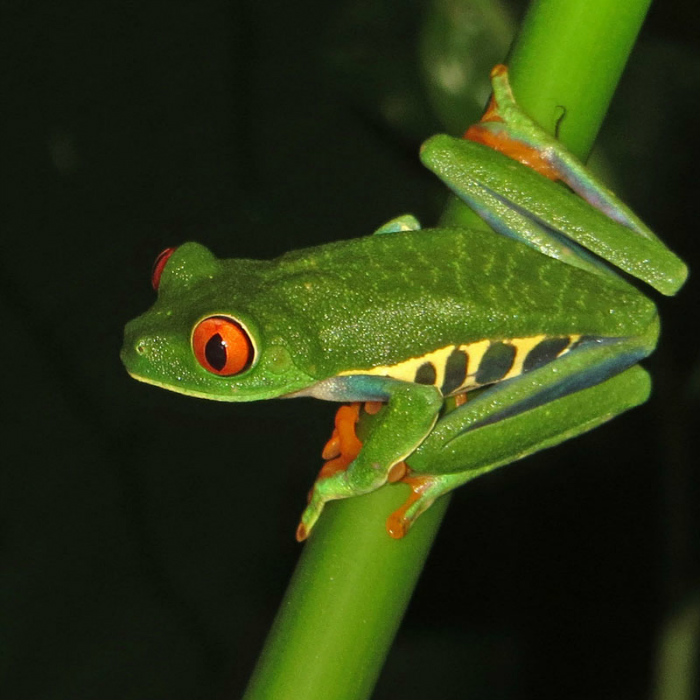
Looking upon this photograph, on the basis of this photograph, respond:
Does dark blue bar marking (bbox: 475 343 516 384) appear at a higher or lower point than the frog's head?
higher

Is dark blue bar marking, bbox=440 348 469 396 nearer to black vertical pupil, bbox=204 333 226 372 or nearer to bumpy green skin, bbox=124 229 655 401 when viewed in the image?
bumpy green skin, bbox=124 229 655 401

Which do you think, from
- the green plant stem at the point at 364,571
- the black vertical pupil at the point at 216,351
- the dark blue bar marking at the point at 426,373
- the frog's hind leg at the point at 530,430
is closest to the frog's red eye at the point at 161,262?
the black vertical pupil at the point at 216,351

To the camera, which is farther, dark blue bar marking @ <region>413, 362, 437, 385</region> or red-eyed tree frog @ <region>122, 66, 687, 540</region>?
dark blue bar marking @ <region>413, 362, 437, 385</region>

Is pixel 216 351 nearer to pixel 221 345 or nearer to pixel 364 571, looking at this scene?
pixel 221 345

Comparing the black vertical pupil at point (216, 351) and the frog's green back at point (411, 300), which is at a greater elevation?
the frog's green back at point (411, 300)

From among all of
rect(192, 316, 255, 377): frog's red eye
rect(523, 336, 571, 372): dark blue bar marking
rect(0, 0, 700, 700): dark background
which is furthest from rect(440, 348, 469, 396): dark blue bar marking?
rect(0, 0, 700, 700): dark background

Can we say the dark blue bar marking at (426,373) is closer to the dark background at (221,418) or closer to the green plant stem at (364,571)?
the green plant stem at (364,571)

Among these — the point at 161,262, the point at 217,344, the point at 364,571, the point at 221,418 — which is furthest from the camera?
the point at 221,418

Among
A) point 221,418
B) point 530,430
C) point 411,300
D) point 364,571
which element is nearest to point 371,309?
point 411,300

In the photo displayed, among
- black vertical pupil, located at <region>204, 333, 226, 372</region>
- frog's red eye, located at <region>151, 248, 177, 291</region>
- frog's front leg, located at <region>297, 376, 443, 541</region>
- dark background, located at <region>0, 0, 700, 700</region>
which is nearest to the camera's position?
frog's front leg, located at <region>297, 376, 443, 541</region>
